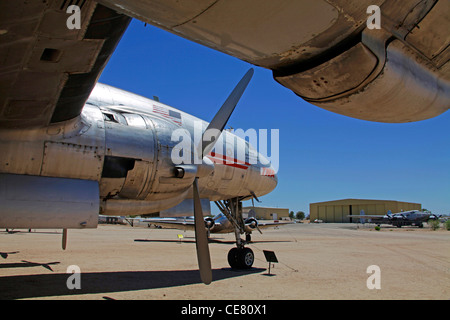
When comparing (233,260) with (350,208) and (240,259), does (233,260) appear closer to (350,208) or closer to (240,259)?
(240,259)

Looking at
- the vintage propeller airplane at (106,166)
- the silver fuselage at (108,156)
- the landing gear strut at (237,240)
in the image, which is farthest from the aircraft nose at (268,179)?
the silver fuselage at (108,156)

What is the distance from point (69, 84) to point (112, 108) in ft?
9.40

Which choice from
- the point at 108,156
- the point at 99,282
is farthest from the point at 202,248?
the point at 99,282

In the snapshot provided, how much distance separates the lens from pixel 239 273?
10516mm

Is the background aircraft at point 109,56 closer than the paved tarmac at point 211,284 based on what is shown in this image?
Yes

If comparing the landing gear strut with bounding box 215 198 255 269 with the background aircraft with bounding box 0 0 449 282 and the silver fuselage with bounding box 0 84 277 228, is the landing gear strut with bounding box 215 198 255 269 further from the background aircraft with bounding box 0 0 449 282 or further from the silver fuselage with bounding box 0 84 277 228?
the background aircraft with bounding box 0 0 449 282

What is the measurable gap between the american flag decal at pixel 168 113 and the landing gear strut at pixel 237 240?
13.4 feet

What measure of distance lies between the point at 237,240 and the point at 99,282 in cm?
469

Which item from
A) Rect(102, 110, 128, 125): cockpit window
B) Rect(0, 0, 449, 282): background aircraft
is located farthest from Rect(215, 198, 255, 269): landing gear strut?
Rect(102, 110, 128, 125): cockpit window

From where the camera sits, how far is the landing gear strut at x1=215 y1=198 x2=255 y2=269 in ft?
37.1

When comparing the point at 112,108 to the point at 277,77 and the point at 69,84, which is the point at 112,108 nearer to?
the point at 69,84

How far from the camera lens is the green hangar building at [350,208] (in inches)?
3110

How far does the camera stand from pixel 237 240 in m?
11.5

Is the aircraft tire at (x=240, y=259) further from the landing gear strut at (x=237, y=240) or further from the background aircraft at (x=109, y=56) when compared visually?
the background aircraft at (x=109, y=56)
